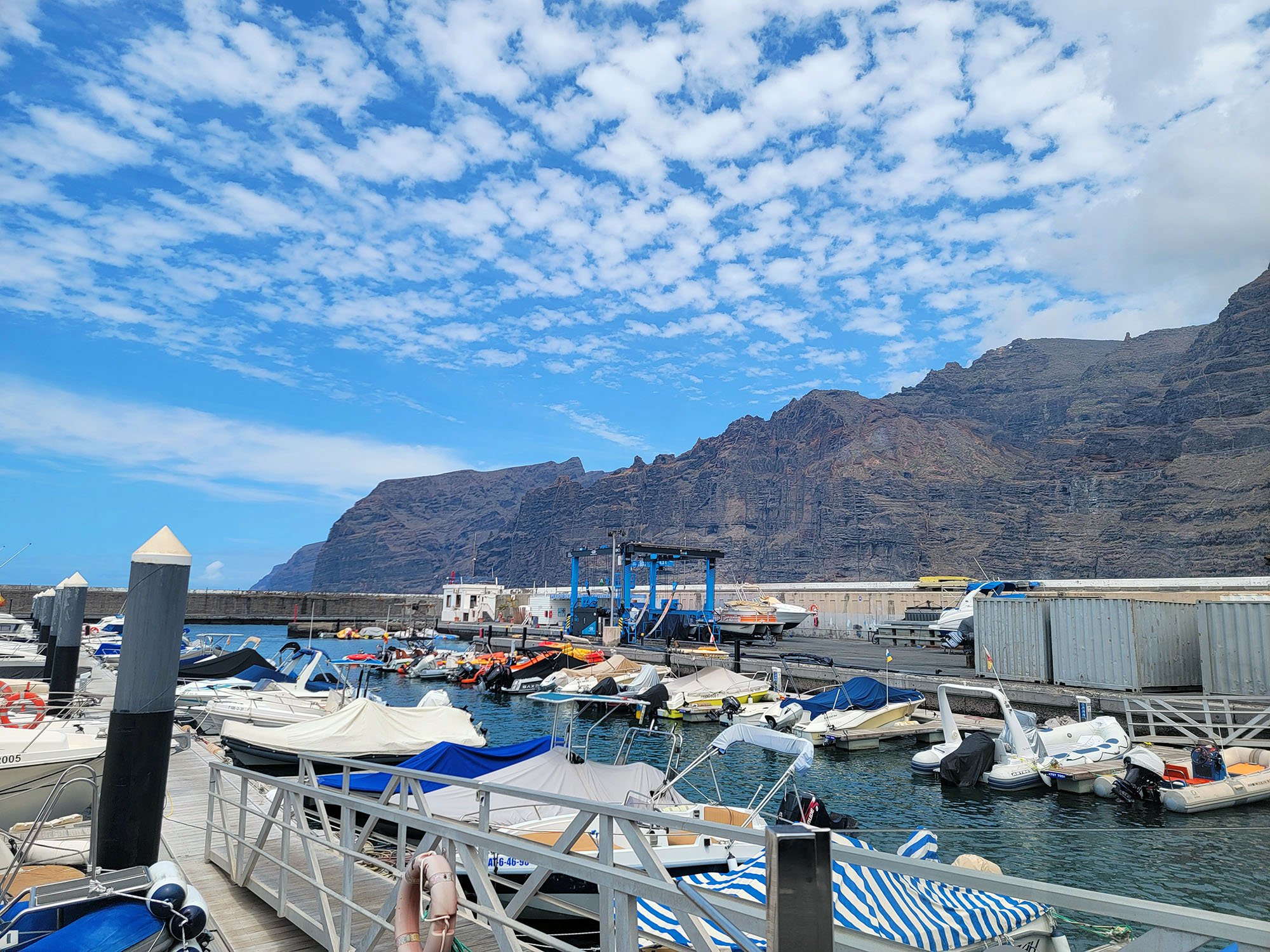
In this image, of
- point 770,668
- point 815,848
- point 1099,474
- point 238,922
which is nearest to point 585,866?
point 815,848

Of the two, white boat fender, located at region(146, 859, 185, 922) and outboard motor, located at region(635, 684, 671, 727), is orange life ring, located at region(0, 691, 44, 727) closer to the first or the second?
white boat fender, located at region(146, 859, 185, 922)

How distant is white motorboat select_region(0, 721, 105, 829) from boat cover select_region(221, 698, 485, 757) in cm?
364

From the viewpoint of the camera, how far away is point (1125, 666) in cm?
2544

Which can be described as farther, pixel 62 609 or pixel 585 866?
pixel 62 609

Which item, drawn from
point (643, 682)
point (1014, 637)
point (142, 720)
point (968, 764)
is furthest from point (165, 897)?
point (643, 682)

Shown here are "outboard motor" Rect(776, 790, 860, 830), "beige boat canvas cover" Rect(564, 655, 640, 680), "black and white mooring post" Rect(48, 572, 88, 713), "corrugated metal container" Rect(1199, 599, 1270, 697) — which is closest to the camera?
"outboard motor" Rect(776, 790, 860, 830)

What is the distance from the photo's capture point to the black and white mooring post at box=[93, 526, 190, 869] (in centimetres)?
667

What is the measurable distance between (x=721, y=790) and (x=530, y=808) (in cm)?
982

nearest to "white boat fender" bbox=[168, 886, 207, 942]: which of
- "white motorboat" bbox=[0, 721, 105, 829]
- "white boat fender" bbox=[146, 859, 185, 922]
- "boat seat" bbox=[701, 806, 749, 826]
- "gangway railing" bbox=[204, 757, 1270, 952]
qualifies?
"white boat fender" bbox=[146, 859, 185, 922]

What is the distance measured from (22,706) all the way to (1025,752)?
2171 cm

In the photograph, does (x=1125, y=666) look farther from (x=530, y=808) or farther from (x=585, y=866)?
(x=585, y=866)

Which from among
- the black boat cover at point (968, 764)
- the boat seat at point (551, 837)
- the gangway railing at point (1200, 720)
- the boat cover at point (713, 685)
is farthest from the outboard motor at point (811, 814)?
the boat cover at point (713, 685)

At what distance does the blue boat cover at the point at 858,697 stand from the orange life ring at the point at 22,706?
2141 cm

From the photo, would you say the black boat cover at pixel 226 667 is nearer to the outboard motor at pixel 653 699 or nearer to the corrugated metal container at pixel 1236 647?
the outboard motor at pixel 653 699
